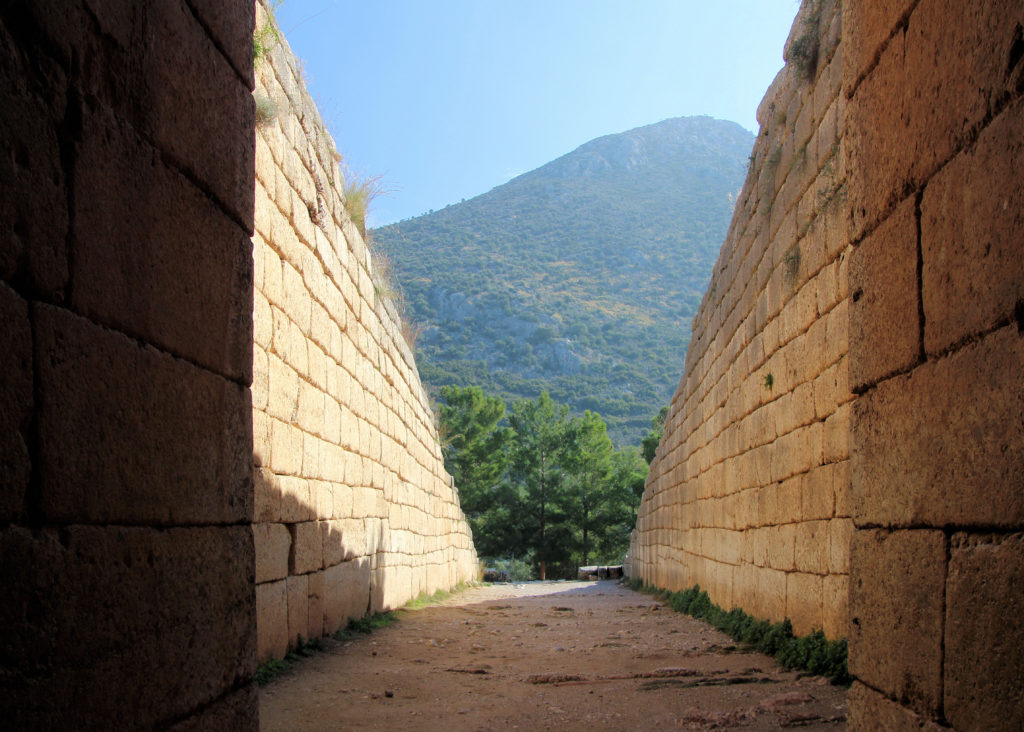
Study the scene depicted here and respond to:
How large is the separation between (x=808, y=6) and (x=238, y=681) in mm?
5491

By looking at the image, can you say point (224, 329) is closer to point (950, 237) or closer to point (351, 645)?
point (950, 237)

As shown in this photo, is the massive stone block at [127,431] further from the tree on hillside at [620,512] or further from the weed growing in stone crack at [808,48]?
the tree on hillside at [620,512]

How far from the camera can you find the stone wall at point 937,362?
201cm

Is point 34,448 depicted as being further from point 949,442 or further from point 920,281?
point 920,281

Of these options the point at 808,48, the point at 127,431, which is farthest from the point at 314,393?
the point at 127,431

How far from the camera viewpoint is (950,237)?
2.30m

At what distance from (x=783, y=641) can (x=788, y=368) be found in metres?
1.88

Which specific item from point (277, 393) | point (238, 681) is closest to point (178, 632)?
point (238, 681)

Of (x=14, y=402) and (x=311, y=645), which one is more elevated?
(x=14, y=402)

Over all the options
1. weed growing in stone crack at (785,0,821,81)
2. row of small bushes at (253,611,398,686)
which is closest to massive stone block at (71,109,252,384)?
row of small bushes at (253,611,398,686)

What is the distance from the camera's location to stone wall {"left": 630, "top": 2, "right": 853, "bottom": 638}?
5145mm

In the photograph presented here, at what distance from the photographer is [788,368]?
6168mm

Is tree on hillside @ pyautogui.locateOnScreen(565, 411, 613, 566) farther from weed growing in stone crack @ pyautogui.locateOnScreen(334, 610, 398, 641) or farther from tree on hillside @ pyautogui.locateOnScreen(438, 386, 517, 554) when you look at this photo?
weed growing in stone crack @ pyautogui.locateOnScreen(334, 610, 398, 641)

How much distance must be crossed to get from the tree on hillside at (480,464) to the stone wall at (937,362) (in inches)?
1188
